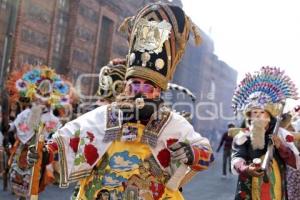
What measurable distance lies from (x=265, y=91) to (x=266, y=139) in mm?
530

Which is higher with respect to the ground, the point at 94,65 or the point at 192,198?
the point at 94,65

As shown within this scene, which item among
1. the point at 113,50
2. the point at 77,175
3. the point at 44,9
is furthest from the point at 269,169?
the point at 113,50

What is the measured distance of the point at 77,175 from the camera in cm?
402

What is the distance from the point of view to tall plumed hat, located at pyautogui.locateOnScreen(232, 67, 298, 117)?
18.5ft

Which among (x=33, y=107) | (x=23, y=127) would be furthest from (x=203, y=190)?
(x=33, y=107)

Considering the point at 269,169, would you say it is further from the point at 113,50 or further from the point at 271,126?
the point at 113,50

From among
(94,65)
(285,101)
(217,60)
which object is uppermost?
(217,60)

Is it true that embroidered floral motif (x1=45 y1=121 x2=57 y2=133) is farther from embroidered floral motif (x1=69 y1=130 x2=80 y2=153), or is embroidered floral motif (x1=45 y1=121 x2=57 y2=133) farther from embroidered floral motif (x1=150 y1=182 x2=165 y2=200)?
embroidered floral motif (x1=150 y1=182 x2=165 y2=200)

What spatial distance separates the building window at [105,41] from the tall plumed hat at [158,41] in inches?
1120

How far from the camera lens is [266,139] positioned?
5566 mm

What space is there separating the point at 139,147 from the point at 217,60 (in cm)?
6618

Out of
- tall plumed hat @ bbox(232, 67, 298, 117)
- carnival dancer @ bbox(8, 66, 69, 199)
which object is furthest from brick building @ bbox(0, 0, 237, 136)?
tall plumed hat @ bbox(232, 67, 298, 117)

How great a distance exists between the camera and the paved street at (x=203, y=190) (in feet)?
32.2

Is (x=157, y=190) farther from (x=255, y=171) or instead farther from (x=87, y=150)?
(x=255, y=171)
